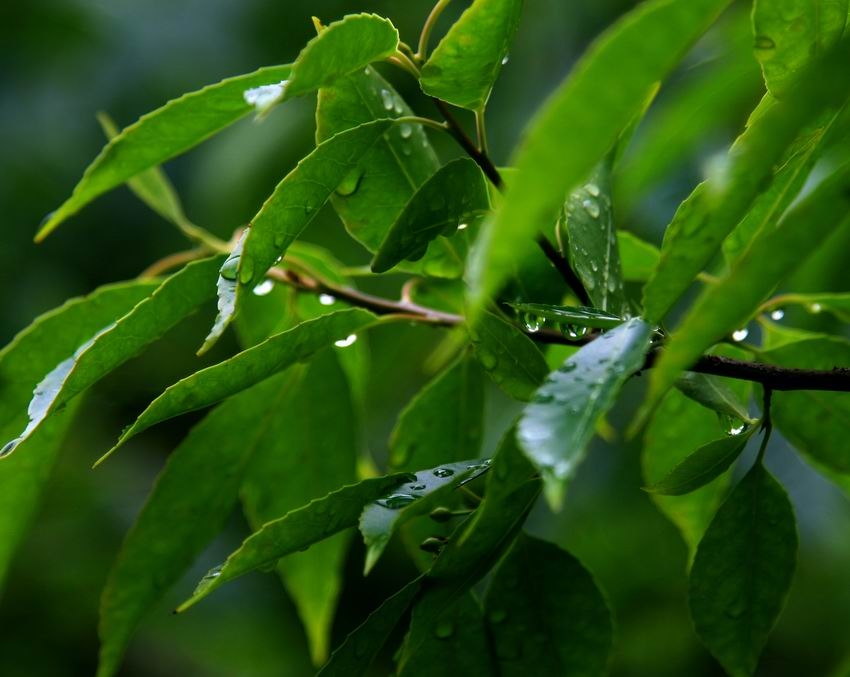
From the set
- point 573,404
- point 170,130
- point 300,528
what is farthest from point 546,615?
point 170,130

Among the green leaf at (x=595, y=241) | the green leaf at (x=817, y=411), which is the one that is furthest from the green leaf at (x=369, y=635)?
the green leaf at (x=817, y=411)

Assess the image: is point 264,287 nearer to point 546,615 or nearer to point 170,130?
point 170,130

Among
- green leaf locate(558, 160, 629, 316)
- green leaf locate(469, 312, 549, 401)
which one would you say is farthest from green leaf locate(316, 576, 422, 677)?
green leaf locate(558, 160, 629, 316)

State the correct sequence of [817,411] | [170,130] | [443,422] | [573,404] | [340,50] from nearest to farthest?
[573,404] → [340,50] → [170,130] → [817,411] → [443,422]

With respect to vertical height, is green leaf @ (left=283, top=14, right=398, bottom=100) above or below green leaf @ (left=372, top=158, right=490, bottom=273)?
above

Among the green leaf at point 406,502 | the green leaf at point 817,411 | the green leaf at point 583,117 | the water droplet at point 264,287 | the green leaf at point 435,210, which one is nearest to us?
the green leaf at point 583,117

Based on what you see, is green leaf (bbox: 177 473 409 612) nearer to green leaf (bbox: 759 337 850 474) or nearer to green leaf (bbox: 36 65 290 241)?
green leaf (bbox: 36 65 290 241)

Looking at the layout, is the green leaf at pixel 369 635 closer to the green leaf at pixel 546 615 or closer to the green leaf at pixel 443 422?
the green leaf at pixel 546 615
